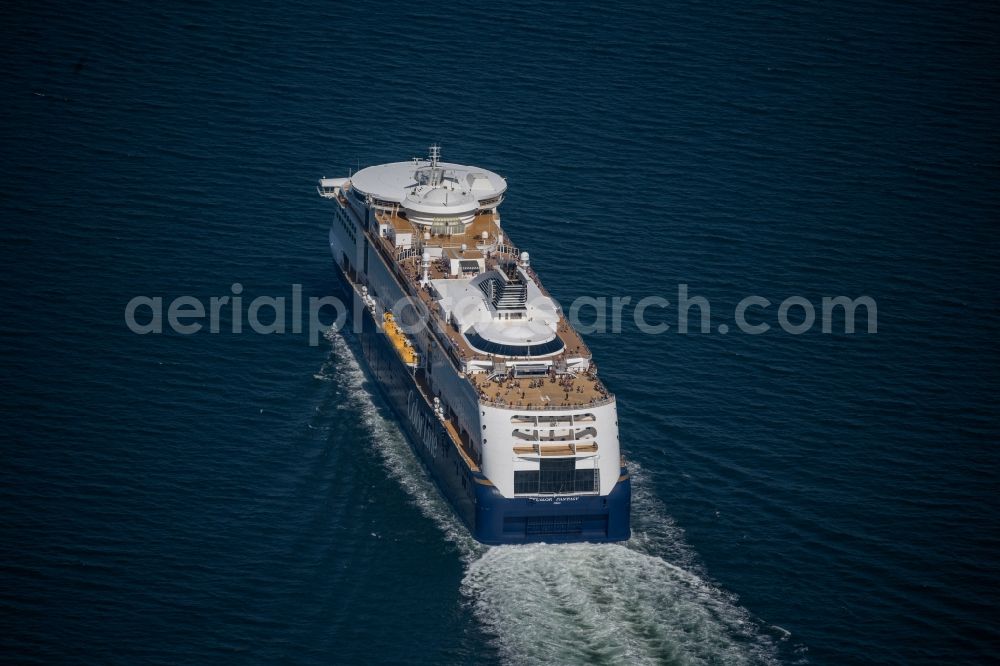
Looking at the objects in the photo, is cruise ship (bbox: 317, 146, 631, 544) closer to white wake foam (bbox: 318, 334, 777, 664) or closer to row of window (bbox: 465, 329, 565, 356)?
row of window (bbox: 465, 329, 565, 356)

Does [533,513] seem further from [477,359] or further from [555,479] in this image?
[477,359]

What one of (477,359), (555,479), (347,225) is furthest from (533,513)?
(347,225)

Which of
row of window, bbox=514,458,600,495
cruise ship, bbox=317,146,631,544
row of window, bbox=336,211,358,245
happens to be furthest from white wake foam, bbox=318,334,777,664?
row of window, bbox=336,211,358,245

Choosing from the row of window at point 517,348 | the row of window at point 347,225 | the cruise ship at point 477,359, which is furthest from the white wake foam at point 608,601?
the row of window at point 347,225

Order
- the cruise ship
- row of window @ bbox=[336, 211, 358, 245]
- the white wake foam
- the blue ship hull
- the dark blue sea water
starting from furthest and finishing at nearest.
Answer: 1. row of window @ bbox=[336, 211, 358, 245]
2. the cruise ship
3. the blue ship hull
4. the dark blue sea water
5. the white wake foam

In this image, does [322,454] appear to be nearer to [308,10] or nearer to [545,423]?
[545,423]

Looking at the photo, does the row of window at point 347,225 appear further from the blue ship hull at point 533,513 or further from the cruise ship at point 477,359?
the blue ship hull at point 533,513

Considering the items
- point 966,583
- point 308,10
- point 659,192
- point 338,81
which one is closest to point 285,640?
point 966,583
